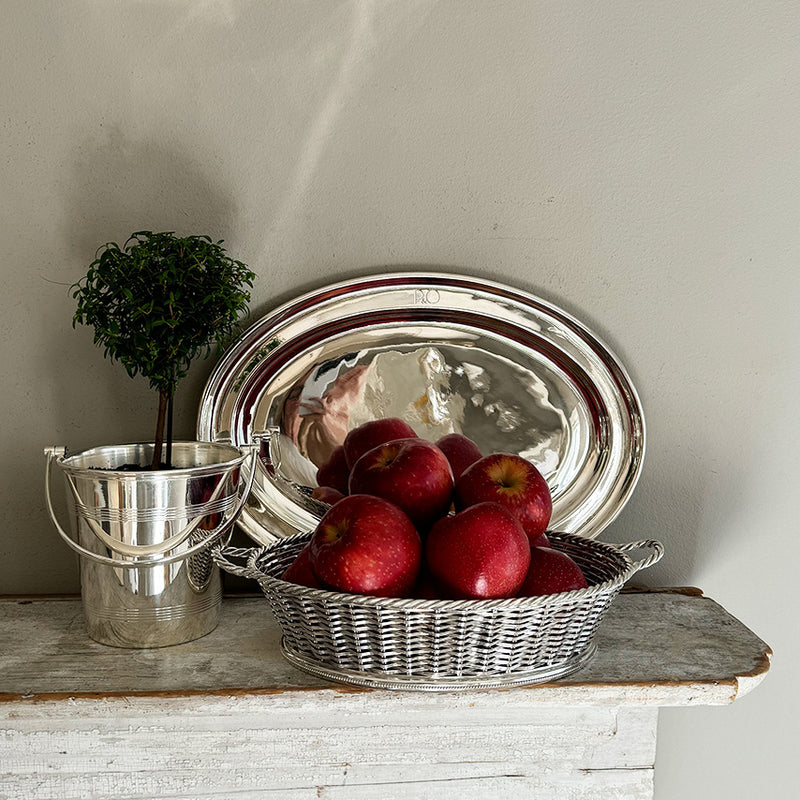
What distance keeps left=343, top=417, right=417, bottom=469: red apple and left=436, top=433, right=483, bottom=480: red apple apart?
0.04 m

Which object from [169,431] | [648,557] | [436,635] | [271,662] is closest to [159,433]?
[169,431]

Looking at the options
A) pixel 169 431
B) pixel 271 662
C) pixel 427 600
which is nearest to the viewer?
pixel 427 600

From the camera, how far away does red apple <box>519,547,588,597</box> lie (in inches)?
30.2

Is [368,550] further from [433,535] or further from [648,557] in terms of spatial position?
[648,557]

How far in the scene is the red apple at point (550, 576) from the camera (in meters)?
0.77

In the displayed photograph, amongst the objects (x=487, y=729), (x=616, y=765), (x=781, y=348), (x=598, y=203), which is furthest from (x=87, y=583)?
(x=781, y=348)

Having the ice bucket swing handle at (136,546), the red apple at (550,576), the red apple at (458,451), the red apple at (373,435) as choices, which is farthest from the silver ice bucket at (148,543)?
the red apple at (550,576)

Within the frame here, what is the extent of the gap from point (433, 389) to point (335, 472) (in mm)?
153

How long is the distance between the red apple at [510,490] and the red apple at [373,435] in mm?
129

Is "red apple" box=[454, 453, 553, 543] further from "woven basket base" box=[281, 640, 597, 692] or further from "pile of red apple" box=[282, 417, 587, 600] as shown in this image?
"woven basket base" box=[281, 640, 597, 692]

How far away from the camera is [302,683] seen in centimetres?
77

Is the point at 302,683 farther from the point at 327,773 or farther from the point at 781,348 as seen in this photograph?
the point at 781,348

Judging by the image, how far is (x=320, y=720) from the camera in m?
0.90

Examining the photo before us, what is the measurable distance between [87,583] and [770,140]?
3.03ft
